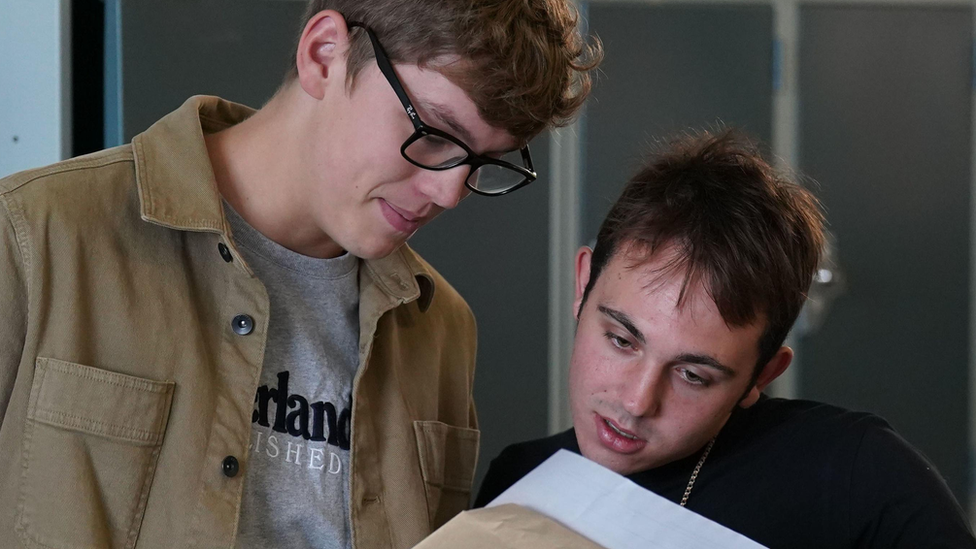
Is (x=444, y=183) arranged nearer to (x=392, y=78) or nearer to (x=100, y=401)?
(x=392, y=78)

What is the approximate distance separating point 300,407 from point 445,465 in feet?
0.93

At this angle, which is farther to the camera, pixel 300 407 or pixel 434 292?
pixel 434 292

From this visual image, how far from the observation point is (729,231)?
3.74ft

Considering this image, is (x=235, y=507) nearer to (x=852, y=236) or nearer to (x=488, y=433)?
(x=488, y=433)

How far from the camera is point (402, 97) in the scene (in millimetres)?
1064

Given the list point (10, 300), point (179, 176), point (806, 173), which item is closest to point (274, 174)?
point (179, 176)

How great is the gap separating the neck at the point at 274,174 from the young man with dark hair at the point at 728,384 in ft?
1.15

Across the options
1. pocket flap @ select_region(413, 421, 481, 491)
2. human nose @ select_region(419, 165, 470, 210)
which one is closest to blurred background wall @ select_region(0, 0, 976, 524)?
pocket flap @ select_region(413, 421, 481, 491)

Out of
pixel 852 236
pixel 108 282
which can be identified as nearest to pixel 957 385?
pixel 852 236

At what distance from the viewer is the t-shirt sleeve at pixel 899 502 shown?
3.31 feet

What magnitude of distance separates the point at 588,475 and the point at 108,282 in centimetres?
52

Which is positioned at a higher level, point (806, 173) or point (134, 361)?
point (806, 173)

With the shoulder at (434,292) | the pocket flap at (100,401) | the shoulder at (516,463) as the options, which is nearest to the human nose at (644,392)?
the shoulder at (516,463)

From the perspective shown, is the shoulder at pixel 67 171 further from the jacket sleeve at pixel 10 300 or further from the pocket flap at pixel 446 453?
the pocket flap at pixel 446 453
